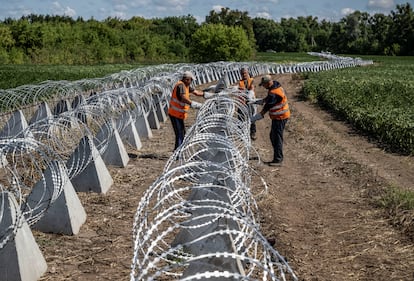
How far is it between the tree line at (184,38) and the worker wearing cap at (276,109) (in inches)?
1882

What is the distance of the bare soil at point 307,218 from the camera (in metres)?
6.30

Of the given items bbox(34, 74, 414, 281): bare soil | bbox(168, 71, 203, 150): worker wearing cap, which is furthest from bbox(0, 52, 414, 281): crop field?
bbox(168, 71, 203, 150): worker wearing cap

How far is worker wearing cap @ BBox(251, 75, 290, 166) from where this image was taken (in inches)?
436

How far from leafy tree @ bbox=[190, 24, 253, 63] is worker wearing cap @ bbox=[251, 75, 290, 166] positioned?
47.7 metres

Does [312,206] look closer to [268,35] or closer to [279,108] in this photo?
[279,108]

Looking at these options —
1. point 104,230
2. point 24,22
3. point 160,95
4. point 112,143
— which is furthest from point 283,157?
point 24,22

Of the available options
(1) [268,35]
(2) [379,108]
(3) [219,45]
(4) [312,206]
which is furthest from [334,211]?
(1) [268,35]

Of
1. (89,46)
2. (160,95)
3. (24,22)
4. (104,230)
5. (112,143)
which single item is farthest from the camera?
(89,46)

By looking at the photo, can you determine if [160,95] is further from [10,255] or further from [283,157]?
[10,255]

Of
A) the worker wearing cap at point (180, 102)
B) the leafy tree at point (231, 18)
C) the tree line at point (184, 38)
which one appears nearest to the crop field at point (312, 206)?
the worker wearing cap at point (180, 102)

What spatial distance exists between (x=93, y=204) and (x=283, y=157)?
5152 millimetres

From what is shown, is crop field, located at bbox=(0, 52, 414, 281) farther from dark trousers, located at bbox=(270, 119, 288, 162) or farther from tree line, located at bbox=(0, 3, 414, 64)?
tree line, located at bbox=(0, 3, 414, 64)

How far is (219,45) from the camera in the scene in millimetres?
59281

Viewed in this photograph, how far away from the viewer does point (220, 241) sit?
4.19 metres
